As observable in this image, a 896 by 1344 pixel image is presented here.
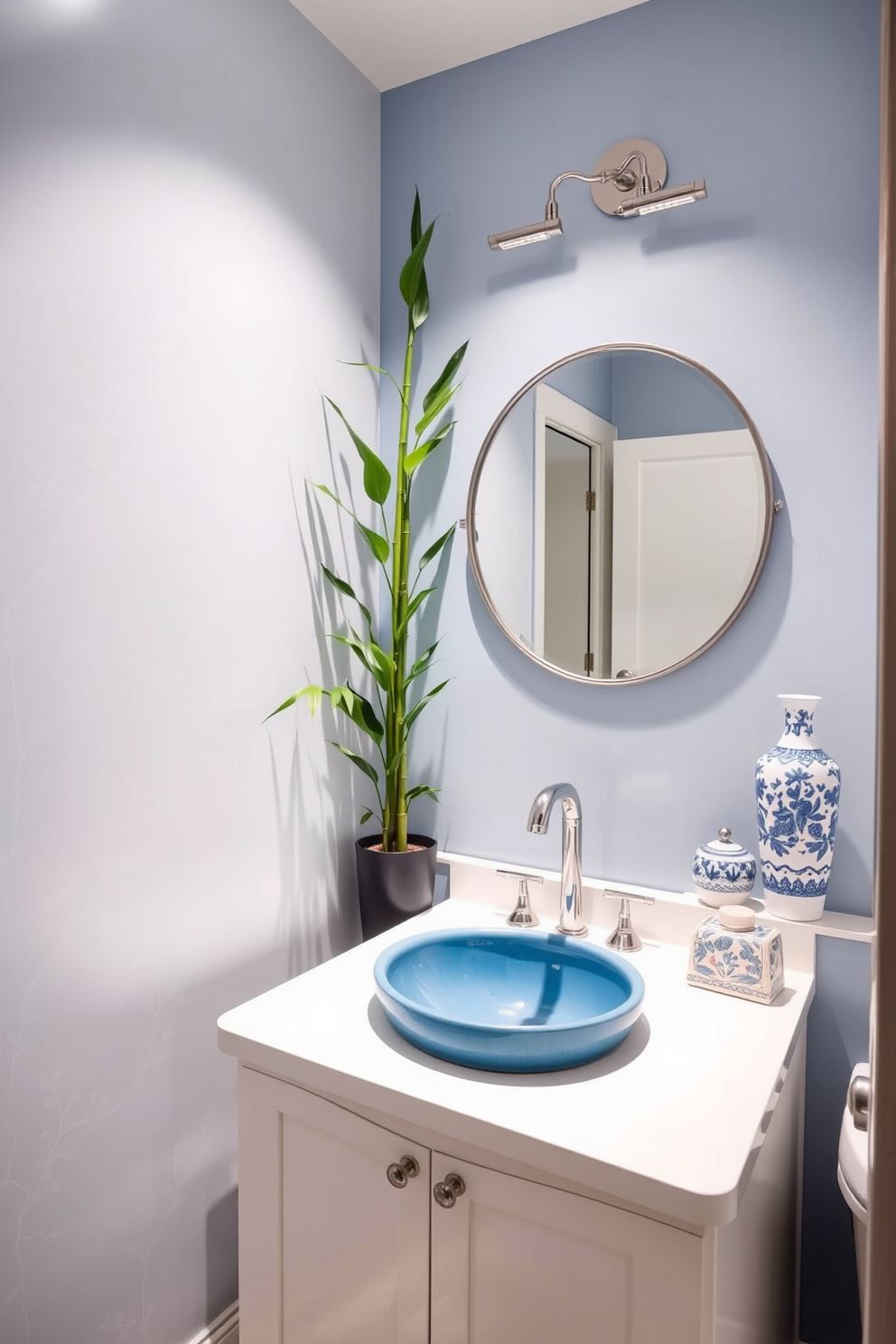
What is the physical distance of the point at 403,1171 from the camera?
101cm

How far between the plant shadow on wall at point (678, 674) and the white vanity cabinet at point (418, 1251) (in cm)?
83

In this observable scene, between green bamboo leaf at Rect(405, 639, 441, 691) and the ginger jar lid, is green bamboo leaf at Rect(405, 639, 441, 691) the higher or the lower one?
the higher one

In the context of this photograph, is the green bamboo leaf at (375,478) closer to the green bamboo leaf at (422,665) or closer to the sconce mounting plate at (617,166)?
the green bamboo leaf at (422,665)

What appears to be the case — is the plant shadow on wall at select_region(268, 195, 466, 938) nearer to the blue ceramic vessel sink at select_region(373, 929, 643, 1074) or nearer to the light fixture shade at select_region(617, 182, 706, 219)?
the blue ceramic vessel sink at select_region(373, 929, 643, 1074)

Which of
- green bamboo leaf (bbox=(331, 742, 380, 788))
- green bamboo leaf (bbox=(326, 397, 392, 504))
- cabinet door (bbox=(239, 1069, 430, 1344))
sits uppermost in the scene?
green bamboo leaf (bbox=(326, 397, 392, 504))

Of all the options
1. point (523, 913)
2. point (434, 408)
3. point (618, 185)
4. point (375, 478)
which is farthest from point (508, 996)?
point (618, 185)

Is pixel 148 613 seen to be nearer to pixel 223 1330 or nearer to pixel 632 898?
pixel 632 898

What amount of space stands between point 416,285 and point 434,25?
493mm

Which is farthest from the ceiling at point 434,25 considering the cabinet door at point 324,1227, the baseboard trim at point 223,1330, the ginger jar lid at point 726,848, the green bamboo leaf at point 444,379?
the baseboard trim at point 223,1330

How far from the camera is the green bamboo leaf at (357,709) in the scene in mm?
1510

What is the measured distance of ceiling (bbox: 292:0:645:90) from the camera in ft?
5.10

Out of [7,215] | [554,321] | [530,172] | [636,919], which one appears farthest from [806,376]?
[7,215]

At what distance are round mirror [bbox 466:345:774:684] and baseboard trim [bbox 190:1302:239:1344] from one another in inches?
50.6

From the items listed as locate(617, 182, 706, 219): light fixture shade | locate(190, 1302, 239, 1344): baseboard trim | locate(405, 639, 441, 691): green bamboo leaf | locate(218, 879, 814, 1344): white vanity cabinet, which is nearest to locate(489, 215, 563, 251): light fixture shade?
locate(617, 182, 706, 219): light fixture shade
